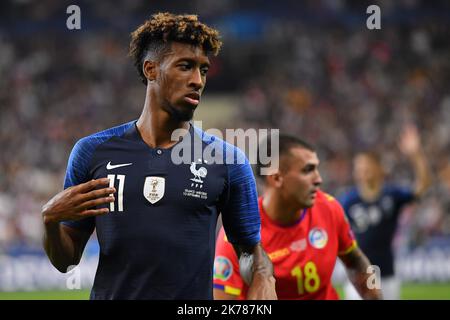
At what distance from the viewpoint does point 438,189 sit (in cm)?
1803

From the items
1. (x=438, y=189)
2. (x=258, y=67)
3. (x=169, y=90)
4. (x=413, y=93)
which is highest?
(x=258, y=67)

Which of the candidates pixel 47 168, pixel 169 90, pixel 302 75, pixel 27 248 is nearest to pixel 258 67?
pixel 302 75

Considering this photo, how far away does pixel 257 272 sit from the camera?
4.29m

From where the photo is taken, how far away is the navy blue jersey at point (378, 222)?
34.4 feet

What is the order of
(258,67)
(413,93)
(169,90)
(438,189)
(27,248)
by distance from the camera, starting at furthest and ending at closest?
1. (258,67)
2. (413,93)
3. (438,189)
4. (27,248)
5. (169,90)

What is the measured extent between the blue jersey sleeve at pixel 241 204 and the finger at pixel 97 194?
2.10ft

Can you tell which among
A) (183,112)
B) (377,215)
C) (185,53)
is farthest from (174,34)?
(377,215)

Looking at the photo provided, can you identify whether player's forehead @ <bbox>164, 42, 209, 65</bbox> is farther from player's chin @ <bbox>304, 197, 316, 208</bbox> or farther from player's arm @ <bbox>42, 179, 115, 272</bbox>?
player's chin @ <bbox>304, 197, 316, 208</bbox>

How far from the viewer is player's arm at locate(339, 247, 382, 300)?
606cm

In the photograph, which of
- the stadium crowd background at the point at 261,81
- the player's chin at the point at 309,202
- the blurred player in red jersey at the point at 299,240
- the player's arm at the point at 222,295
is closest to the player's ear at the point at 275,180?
the blurred player in red jersey at the point at 299,240

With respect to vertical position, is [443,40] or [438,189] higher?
[443,40]

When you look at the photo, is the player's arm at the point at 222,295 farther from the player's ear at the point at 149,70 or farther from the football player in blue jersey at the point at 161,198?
the player's ear at the point at 149,70

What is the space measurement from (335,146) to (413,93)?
323 cm
